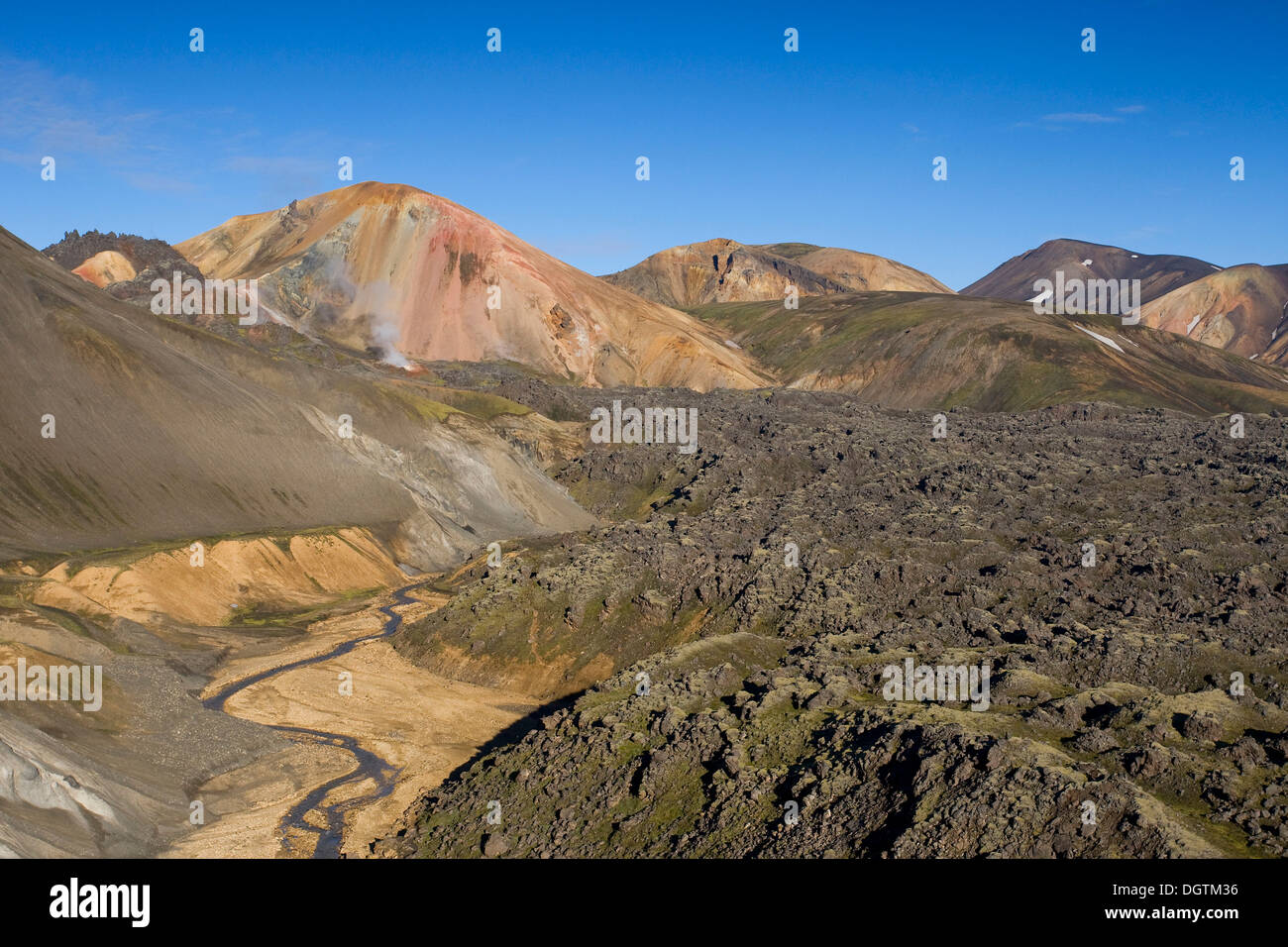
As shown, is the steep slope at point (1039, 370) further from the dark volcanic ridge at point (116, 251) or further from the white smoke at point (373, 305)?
the dark volcanic ridge at point (116, 251)

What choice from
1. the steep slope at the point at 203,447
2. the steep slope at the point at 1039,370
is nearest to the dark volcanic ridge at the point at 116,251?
the steep slope at the point at 203,447

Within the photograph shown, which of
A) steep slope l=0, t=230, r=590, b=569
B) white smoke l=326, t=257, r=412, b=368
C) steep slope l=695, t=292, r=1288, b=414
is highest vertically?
white smoke l=326, t=257, r=412, b=368

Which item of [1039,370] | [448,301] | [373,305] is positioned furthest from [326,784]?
[1039,370]

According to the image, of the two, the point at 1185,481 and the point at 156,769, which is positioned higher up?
the point at 1185,481

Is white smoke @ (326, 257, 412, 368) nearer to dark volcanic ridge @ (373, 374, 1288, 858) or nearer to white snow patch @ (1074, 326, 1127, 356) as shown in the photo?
dark volcanic ridge @ (373, 374, 1288, 858)

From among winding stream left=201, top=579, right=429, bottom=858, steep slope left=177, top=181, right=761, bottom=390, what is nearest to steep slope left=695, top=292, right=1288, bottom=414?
steep slope left=177, top=181, right=761, bottom=390
